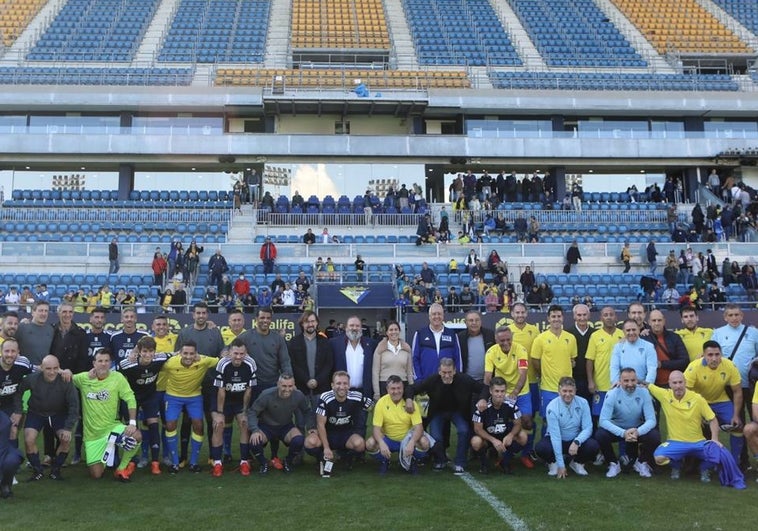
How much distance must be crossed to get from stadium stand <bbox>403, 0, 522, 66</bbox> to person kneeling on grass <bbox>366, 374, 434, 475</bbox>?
97.7 feet

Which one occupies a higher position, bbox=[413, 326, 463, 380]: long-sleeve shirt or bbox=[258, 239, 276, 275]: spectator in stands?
bbox=[258, 239, 276, 275]: spectator in stands

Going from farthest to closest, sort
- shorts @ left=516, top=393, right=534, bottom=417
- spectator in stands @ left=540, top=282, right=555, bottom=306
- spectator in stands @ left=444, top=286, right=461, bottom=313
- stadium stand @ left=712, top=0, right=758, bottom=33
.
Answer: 1. stadium stand @ left=712, top=0, right=758, bottom=33
2. spectator in stands @ left=540, top=282, right=555, bottom=306
3. spectator in stands @ left=444, top=286, right=461, bottom=313
4. shorts @ left=516, top=393, right=534, bottom=417

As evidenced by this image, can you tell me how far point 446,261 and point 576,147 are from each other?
10.6 metres

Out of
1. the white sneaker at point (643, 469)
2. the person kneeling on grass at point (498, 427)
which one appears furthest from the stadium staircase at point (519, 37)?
the white sneaker at point (643, 469)

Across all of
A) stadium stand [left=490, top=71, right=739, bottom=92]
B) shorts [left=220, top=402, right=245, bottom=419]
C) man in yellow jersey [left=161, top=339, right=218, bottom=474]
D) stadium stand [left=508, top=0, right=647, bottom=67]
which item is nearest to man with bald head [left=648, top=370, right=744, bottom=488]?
shorts [left=220, top=402, right=245, bottom=419]

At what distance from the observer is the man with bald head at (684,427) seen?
8.07m

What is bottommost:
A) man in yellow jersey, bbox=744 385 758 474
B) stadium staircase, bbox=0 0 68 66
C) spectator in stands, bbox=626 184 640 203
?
man in yellow jersey, bbox=744 385 758 474

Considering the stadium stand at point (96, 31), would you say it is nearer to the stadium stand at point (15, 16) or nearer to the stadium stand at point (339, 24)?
the stadium stand at point (15, 16)

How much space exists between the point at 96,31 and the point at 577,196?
2636 centimetres

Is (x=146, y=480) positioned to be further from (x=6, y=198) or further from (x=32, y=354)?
(x=6, y=198)

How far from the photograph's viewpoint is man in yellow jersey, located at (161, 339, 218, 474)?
883cm

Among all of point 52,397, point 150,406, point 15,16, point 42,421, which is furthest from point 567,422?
point 15,16

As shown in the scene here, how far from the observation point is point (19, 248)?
24250mm

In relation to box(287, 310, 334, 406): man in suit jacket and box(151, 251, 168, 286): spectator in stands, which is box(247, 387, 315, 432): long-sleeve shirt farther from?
box(151, 251, 168, 286): spectator in stands
